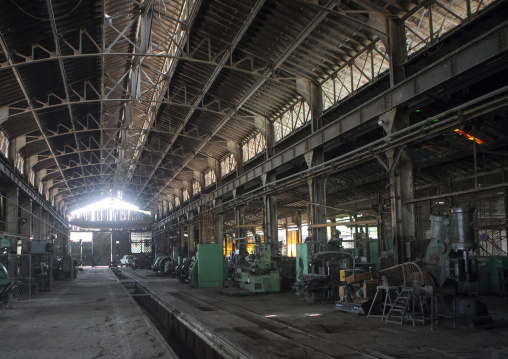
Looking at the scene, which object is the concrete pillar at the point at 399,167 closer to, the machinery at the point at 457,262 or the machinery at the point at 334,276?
the machinery at the point at 334,276

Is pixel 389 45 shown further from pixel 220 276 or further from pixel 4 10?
pixel 220 276

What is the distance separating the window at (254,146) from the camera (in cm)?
2309

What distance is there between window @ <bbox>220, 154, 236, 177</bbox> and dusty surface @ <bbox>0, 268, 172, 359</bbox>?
14.5 m

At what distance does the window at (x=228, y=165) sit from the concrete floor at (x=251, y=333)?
48.8 ft

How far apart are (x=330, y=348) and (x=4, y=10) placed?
1316 cm

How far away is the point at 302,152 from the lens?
57.6 feet

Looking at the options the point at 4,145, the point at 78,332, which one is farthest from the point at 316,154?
the point at 4,145

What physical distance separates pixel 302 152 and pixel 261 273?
521 cm

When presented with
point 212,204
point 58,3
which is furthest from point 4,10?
point 212,204

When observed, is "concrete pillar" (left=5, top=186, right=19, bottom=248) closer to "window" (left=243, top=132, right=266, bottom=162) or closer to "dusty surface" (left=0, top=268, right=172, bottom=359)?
"dusty surface" (left=0, top=268, right=172, bottom=359)

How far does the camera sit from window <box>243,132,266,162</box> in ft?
75.7

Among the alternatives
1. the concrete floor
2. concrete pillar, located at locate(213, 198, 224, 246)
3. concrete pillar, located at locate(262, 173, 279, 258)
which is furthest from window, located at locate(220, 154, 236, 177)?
the concrete floor

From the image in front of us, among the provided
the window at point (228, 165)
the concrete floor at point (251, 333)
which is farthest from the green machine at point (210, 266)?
the window at point (228, 165)

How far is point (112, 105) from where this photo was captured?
80.8 ft
